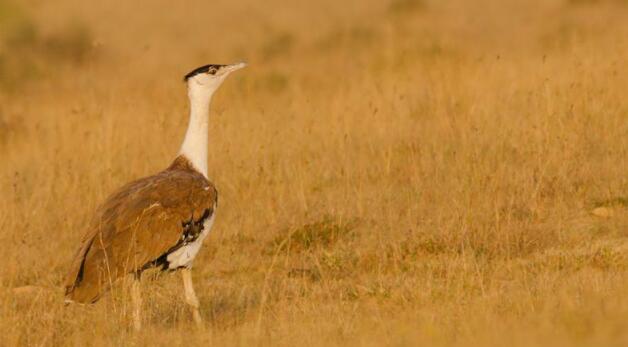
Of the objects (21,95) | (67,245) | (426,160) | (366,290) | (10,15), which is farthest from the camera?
(10,15)

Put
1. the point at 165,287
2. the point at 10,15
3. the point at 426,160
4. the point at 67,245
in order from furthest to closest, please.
→ the point at 10,15 < the point at 426,160 < the point at 67,245 < the point at 165,287

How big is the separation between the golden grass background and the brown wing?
0.89 ft

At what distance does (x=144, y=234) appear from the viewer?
6883mm

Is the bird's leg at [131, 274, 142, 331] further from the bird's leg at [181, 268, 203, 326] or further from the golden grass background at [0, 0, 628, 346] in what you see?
the bird's leg at [181, 268, 203, 326]

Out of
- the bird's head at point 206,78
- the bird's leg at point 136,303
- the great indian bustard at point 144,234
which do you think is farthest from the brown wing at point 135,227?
the bird's head at point 206,78

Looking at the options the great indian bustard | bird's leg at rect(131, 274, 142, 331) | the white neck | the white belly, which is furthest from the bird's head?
bird's leg at rect(131, 274, 142, 331)

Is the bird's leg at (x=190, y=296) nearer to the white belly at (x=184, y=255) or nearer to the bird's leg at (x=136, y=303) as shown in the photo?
the white belly at (x=184, y=255)

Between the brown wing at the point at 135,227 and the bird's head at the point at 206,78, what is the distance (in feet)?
2.34

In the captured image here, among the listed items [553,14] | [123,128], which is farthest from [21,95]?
[553,14]

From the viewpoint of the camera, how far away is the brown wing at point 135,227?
6707 mm

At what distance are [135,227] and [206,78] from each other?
1.28m

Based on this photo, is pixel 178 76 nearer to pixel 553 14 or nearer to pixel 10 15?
pixel 10 15

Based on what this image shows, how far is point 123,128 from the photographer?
12242mm

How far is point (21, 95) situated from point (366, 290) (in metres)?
12.1
